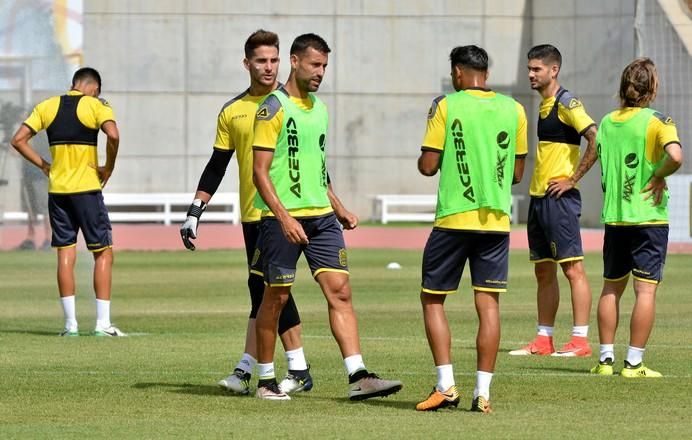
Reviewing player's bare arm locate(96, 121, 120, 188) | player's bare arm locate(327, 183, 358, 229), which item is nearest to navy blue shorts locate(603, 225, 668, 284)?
player's bare arm locate(327, 183, 358, 229)

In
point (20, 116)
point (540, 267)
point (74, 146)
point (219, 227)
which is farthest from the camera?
point (219, 227)

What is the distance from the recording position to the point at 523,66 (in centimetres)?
3984

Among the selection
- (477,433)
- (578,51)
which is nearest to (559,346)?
(477,433)

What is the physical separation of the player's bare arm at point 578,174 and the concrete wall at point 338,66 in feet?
80.9

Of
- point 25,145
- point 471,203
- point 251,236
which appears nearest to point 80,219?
point 25,145

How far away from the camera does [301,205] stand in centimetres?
978

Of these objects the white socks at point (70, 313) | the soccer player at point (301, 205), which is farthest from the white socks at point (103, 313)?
the soccer player at point (301, 205)

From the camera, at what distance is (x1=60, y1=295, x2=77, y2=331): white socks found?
14578 millimetres

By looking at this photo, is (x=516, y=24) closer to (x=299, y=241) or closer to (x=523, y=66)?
(x=523, y=66)

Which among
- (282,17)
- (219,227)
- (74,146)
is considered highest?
(282,17)

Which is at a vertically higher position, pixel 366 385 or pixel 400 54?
pixel 400 54

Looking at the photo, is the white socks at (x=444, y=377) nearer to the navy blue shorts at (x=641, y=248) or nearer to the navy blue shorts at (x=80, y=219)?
the navy blue shorts at (x=641, y=248)

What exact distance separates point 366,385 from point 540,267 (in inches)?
148

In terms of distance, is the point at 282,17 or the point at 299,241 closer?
the point at 299,241
